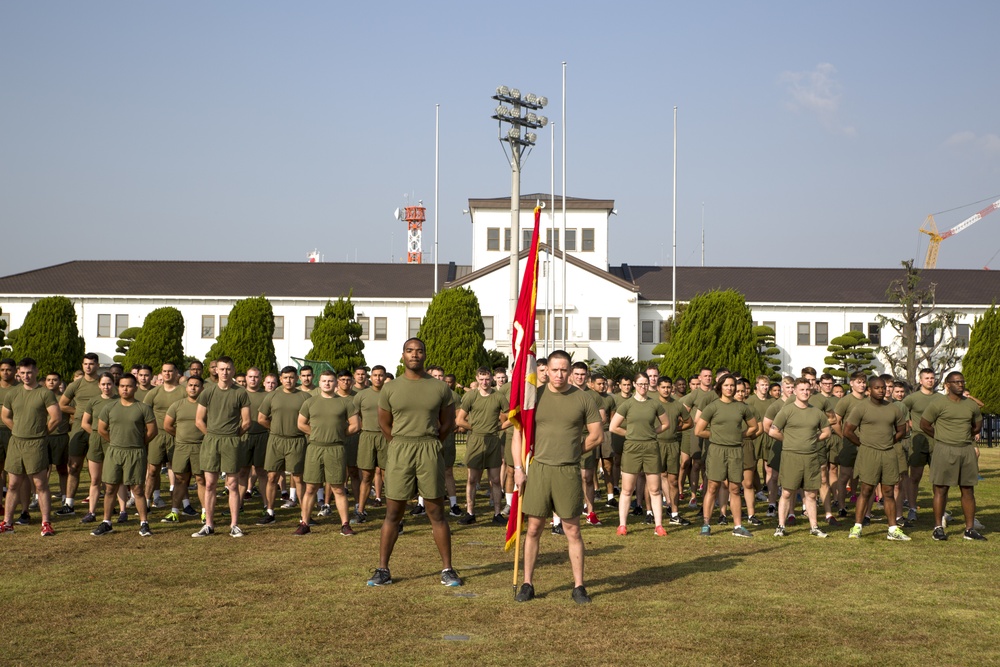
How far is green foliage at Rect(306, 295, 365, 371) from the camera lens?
4784cm

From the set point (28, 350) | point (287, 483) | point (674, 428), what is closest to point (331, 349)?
point (28, 350)

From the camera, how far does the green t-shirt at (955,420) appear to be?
537 inches

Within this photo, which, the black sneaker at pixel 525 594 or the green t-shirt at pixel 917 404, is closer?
the black sneaker at pixel 525 594

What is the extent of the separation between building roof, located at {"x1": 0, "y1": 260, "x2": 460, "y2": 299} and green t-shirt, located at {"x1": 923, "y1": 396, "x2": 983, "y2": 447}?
52563 mm

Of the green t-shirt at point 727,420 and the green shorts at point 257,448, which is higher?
the green t-shirt at point 727,420

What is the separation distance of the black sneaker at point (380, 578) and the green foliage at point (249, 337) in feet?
124

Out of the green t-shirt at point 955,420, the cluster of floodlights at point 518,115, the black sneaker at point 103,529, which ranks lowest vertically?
the black sneaker at point 103,529

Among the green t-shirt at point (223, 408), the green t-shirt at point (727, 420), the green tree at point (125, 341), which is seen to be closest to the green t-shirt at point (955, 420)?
the green t-shirt at point (727, 420)

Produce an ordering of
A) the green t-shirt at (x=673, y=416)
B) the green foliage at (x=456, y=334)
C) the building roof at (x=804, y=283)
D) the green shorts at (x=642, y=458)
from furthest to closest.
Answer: the building roof at (x=804, y=283)
the green foliage at (x=456, y=334)
the green t-shirt at (x=673, y=416)
the green shorts at (x=642, y=458)

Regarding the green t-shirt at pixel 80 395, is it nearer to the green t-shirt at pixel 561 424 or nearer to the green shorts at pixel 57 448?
the green shorts at pixel 57 448

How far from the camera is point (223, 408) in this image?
13625mm

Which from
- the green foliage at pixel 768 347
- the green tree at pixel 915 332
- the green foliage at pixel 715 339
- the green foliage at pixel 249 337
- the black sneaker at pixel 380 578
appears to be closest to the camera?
the black sneaker at pixel 380 578

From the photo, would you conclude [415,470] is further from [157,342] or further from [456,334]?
[157,342]

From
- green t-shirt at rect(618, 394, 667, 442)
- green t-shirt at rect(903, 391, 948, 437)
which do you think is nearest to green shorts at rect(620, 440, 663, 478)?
green t-shirt at rect(618, 394, 667, 442)
